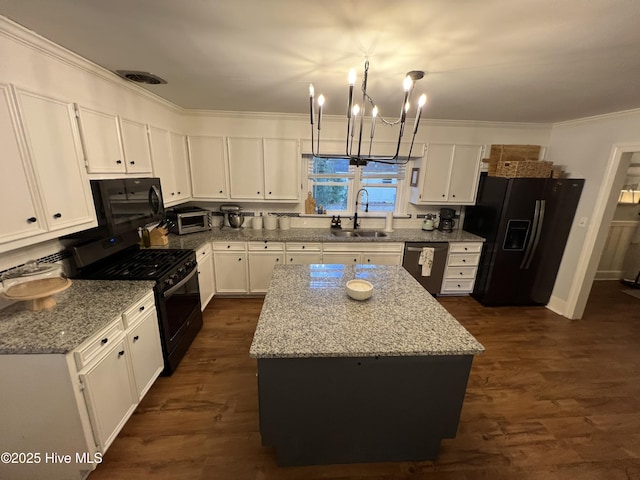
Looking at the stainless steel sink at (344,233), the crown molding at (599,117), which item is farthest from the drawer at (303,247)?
the crown molding at (599,117)

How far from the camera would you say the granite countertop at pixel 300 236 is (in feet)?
10.9

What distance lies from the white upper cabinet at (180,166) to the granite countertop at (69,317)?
1502mm

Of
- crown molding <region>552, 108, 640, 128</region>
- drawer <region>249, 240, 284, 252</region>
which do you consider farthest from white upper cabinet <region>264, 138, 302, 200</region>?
crown molding <region>552, 108, 640, 128</region>

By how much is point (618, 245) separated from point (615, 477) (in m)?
4.65

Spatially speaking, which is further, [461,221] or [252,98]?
[461,221]

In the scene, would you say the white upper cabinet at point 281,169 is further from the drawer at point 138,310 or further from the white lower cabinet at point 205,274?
the drawer at point 138,310

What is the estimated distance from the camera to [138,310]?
183cm

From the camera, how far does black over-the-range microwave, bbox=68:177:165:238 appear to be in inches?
76.9

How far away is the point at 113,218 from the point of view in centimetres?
205

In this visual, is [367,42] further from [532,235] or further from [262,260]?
[532,235]

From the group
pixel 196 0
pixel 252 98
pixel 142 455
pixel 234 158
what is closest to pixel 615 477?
pixel 142 455

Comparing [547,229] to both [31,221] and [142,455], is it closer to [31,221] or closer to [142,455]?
[142,455]

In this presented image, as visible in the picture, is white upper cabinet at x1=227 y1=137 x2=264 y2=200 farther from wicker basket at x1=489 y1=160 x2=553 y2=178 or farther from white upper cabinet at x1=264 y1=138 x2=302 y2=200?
wicker basket at x1=489 y1=160 x2=553 y2=178

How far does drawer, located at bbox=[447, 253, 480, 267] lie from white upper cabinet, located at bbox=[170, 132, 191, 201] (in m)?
3.66
